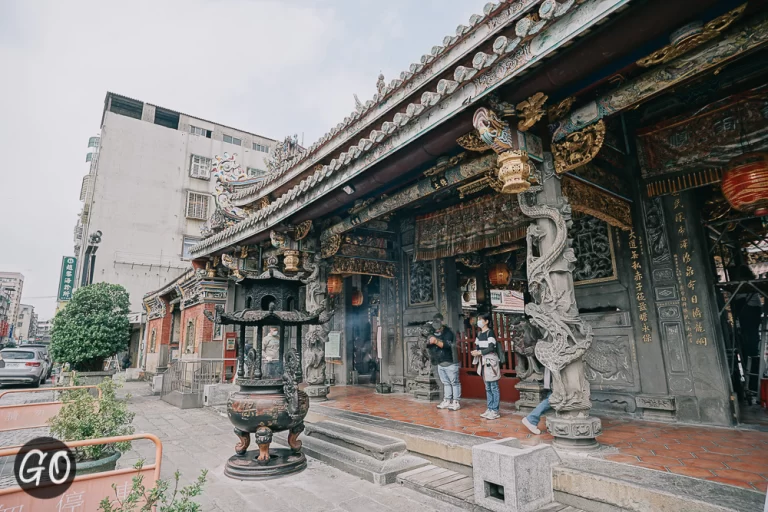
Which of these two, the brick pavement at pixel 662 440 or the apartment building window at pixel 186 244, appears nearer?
the brick pavement at pixel 662 440

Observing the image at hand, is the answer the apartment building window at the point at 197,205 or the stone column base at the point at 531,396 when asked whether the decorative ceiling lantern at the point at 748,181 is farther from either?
the apartment building window at the point at 197,205

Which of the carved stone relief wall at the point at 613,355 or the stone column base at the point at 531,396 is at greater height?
the carved stone relief wall at the point at 613,355

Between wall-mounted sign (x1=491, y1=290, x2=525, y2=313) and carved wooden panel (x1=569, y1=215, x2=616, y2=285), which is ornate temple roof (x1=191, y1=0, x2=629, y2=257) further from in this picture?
wall-mounted sign (x1=491, y1=290, x2=525, y2=313)

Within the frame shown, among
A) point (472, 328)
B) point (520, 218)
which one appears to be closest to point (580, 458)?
point (520, 218)

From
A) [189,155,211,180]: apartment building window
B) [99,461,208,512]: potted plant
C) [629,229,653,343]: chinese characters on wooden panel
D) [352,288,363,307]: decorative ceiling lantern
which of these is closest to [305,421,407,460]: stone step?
[99,461,208,512]: potted plant

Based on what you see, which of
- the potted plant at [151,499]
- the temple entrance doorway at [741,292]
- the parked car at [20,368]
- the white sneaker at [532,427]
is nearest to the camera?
the potted plant at [151,499]

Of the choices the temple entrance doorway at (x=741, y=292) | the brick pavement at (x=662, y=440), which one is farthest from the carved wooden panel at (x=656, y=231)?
the brick pavement at (x=662, y=440)

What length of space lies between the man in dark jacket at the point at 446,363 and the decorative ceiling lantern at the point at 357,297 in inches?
179

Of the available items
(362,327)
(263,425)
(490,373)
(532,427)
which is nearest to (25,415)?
(263,425)

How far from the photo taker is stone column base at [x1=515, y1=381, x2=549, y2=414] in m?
6.50

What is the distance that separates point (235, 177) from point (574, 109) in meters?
9.98

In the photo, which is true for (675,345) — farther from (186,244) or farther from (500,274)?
(186,244)

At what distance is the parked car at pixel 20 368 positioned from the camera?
1529cm

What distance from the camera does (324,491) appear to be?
14.7 ft
